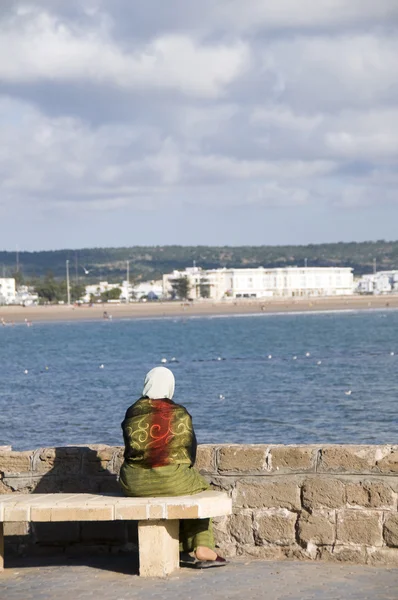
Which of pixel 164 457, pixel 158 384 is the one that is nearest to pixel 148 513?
pixel 164 457

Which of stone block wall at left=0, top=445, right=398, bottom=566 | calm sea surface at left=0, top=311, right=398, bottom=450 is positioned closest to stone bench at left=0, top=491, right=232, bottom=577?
stone block wall at left=0, top=445, right=398, bottom=566

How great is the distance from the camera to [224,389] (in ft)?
110

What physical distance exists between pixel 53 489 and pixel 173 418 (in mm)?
1289

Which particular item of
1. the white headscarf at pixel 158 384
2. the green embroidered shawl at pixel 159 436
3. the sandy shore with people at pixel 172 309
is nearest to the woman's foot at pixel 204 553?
the green embroidered shawl at pixel 159 436

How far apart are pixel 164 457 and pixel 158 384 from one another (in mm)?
479

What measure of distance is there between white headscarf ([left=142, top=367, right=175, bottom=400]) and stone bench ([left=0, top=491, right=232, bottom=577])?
691 mm

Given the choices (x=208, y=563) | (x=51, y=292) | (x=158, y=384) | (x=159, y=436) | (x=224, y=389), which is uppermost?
(x=158, y=384)

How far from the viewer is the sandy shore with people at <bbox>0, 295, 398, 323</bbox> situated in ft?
447

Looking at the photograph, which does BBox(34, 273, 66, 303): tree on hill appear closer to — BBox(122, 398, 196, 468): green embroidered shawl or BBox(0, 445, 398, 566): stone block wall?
BBox(0, 445, 398, 566): stone block wall

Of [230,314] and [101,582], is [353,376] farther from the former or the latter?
[230,314]

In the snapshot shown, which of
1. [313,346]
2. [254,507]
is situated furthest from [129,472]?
[313,346]

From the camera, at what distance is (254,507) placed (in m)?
7.77

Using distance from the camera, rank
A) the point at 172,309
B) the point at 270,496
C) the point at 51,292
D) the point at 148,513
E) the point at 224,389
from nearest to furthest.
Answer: the point at 148,513 < the point at 270,496 < the point at 224,389 < the point at 172,309 < the point at 51,292

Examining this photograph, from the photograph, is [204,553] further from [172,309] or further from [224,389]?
[172,309]
